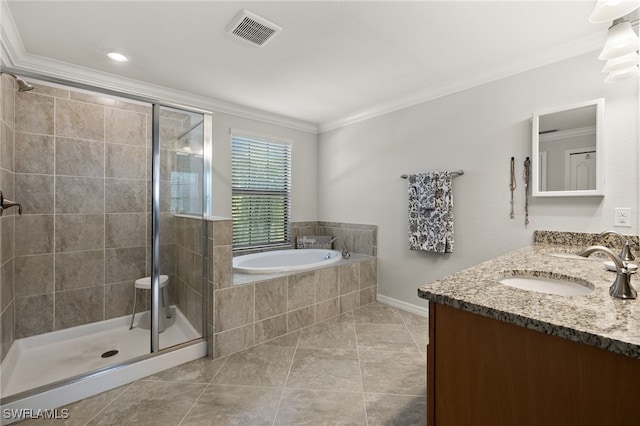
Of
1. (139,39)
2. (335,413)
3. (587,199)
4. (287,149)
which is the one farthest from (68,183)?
(587,199)

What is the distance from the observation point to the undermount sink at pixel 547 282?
3.67ft

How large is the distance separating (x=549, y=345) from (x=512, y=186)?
1.98 metres

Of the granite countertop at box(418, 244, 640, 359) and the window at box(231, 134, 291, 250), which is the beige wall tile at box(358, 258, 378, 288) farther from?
the granite countertop at box(418, 244, 640, 359)

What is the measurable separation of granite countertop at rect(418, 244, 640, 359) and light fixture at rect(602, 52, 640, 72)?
1.13 metres

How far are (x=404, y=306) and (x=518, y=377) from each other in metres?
2.45

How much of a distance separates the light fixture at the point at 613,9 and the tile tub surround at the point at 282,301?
2469 millimetres

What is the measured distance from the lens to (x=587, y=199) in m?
1.94

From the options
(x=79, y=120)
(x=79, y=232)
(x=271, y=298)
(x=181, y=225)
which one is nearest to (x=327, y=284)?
(x=271, y=298)

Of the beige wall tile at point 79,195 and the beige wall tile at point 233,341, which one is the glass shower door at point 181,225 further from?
the beige wall tile at point 79,195

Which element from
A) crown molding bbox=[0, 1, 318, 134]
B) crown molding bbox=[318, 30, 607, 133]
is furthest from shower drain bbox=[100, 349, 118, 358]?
crown molding bbox=[318, 30, 607, 133]

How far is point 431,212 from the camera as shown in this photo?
8.96ft

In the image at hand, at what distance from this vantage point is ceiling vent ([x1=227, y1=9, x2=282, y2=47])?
1.75m

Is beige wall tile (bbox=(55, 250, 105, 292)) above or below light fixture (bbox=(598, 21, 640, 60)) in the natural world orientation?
below

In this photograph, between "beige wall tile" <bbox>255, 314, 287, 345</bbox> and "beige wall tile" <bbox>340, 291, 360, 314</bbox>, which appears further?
"beige wall tile" <bbox>340, 291, 360, 314</bbox>
